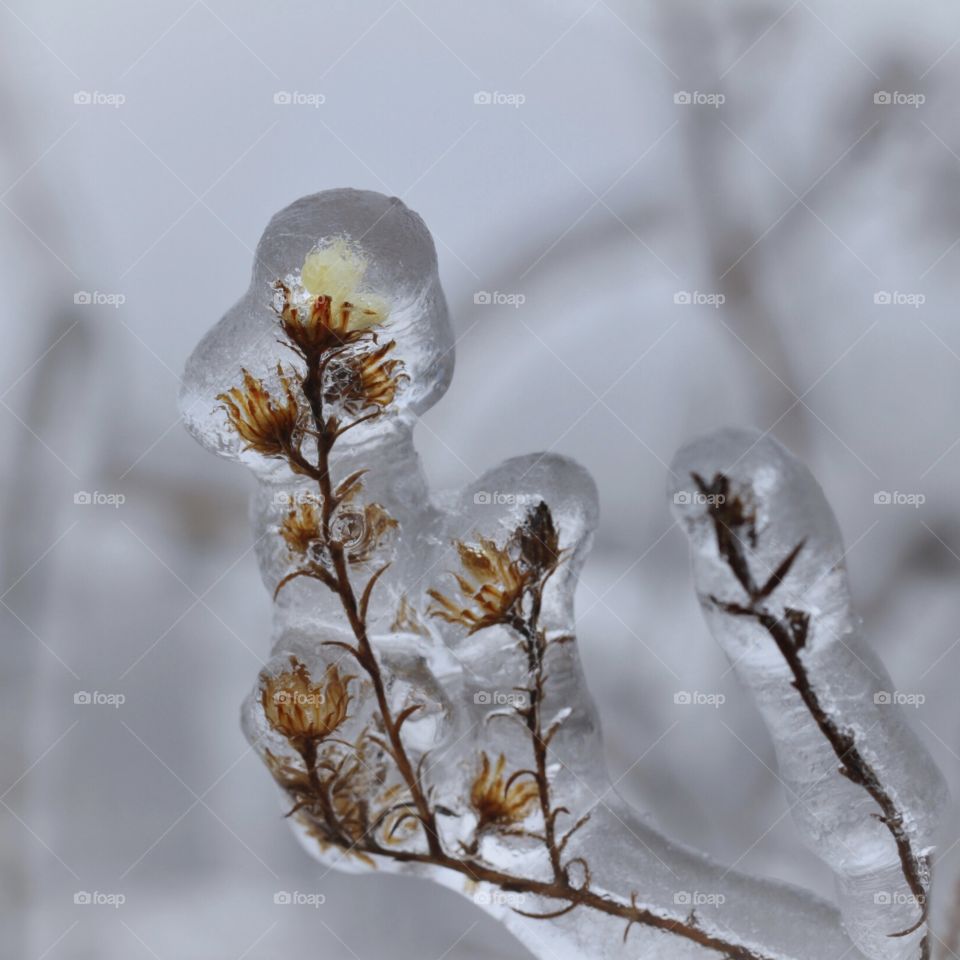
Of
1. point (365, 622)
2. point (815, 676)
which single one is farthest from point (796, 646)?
point (365, 622)

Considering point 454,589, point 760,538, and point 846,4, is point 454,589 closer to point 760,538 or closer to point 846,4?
point 760,538

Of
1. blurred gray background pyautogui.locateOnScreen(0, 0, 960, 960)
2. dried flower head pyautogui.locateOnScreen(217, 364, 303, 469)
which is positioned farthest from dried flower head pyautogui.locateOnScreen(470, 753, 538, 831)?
blurred gray background pyautogui.locateOnScreen(0, 0, 960, 960)

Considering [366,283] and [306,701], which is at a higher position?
[366,283]

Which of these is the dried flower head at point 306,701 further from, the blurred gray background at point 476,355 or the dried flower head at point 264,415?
the blurred gray background at point 476,355

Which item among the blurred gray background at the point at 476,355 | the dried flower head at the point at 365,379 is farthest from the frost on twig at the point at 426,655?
the blurred gray background at the point at 476,355

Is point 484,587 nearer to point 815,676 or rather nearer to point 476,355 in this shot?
point 815,676

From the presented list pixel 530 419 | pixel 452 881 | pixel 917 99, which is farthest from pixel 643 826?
pixel 917 99

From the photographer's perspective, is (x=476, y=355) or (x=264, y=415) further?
(x=476, y=355)

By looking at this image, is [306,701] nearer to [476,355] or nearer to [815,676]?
[815,676]
